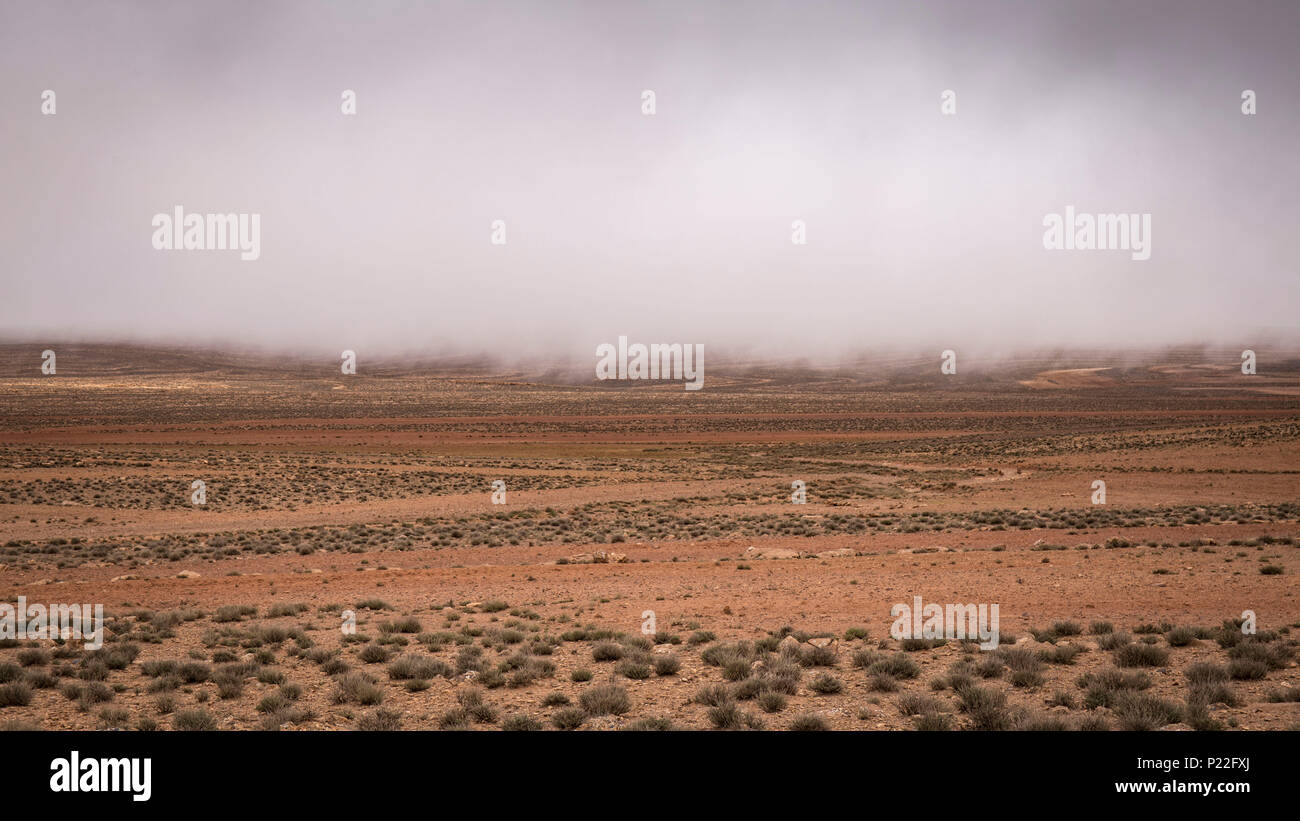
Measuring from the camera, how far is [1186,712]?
21.8ft

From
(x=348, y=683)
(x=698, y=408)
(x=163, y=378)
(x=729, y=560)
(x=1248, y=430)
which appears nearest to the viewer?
(x=348, y=683)

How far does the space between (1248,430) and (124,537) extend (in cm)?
6709

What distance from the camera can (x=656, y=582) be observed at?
1526 centimetres

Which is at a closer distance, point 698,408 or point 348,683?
point 348,683

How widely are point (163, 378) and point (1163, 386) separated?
20539 cm

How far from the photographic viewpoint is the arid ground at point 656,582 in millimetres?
7566

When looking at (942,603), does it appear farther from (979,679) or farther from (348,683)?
(348,683)

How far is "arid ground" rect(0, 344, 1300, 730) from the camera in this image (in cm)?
757

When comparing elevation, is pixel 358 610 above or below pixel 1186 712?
below

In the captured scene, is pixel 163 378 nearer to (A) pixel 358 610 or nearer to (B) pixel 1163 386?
(A) pixel 358 610

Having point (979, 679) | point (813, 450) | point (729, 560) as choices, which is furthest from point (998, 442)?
point (979, 679)
